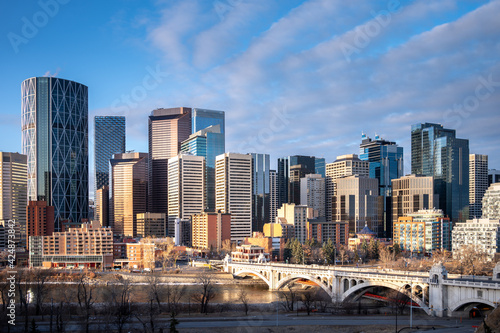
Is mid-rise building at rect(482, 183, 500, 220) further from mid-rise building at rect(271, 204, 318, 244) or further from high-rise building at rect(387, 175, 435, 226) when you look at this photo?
mid-rise building at rect(271, 204, 318, 244)

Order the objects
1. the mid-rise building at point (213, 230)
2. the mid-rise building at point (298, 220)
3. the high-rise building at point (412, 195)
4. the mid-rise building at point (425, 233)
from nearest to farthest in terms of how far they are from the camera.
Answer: the mid-rise building at point (425, 233) < the mid-rise building at point (213, 230) < the mid-rise building at point (298, 220) < the high-rise building at point (412, 195)

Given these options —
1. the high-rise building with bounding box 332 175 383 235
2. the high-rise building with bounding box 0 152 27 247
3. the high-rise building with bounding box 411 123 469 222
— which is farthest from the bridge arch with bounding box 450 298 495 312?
the high-rise building with bounding box 0 152 27 247

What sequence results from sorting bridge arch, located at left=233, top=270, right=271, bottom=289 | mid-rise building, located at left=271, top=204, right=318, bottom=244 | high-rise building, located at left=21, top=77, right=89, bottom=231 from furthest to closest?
high-rise building, located at left=21, top=77, right=89, bottom=231
mid-rise building, located at left=271, top=204, right=318, bottom=244
bridge arch, located at left=233, top=270, right=271, bottom=289

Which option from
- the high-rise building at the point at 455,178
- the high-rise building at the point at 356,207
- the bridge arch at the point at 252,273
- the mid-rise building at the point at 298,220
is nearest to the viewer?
the bridge arch at the point at 252,273

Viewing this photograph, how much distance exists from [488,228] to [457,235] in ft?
26.2

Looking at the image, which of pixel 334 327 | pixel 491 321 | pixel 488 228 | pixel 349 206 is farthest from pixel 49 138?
pixel 491 321

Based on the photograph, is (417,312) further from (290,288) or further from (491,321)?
(290,288)

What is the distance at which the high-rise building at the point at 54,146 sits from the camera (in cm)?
19162

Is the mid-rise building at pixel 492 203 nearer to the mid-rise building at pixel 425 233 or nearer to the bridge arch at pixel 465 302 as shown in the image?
the mid-rise building at pixel 425 233

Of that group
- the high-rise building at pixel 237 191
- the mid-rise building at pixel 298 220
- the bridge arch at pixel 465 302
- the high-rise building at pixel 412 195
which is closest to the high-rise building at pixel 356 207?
the high-rise building at pixel 412 195

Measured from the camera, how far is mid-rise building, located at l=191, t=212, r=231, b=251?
523 feet

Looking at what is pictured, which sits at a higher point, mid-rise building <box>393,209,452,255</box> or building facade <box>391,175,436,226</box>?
building facade <box>391,175,436,226</box>

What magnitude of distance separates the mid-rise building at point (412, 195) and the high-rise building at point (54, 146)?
11767 centimetres

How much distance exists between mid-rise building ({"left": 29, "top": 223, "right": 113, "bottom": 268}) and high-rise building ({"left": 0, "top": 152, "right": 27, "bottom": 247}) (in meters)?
52.0
